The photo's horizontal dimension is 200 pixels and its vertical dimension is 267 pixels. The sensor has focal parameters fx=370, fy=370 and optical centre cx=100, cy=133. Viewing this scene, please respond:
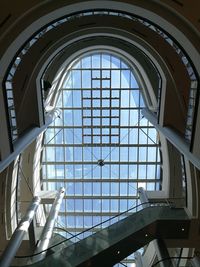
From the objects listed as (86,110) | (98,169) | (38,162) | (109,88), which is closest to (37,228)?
(38,162)

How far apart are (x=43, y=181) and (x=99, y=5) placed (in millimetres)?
20509

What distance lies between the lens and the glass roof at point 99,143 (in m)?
28.2

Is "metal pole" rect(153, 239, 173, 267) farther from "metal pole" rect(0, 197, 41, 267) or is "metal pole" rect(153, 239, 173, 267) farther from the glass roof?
the glass roof

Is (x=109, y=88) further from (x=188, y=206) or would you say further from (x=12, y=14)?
(x=12, y=14)

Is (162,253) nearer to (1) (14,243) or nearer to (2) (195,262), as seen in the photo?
(2) (195,262)

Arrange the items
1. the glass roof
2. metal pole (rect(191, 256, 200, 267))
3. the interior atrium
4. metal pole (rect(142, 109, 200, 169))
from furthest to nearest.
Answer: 1. the glass roof
2. metal pole (rect(191, 256, 200, 267))
3. metal pole (rect(142, 109, 200, 169))
4. the interior atrium

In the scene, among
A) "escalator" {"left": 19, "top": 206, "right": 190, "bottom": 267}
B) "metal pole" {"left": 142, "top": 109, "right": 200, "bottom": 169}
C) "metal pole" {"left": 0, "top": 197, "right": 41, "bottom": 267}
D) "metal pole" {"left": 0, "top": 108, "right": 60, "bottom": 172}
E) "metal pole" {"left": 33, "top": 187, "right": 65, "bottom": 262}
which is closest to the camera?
"metal pole" {"left": 142, "top": 109, "right": 200, "bottom": 169}

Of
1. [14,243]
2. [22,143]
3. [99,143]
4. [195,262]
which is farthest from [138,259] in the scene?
[22,143]

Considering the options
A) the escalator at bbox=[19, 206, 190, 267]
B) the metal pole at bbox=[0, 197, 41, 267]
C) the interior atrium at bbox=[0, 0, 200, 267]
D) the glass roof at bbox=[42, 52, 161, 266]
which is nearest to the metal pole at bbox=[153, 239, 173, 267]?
the interior atrium at bbox=[0, 0, 200, 267]

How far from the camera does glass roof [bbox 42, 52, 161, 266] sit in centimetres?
2822

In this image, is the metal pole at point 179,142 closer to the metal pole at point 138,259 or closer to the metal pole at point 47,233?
the metal pole at point 47,233

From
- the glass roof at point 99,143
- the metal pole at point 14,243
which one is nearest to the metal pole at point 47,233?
the metal pole at point 14,243

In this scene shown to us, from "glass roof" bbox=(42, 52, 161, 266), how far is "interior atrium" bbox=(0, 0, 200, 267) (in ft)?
0.27

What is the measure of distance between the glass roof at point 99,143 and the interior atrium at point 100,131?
81 mm
